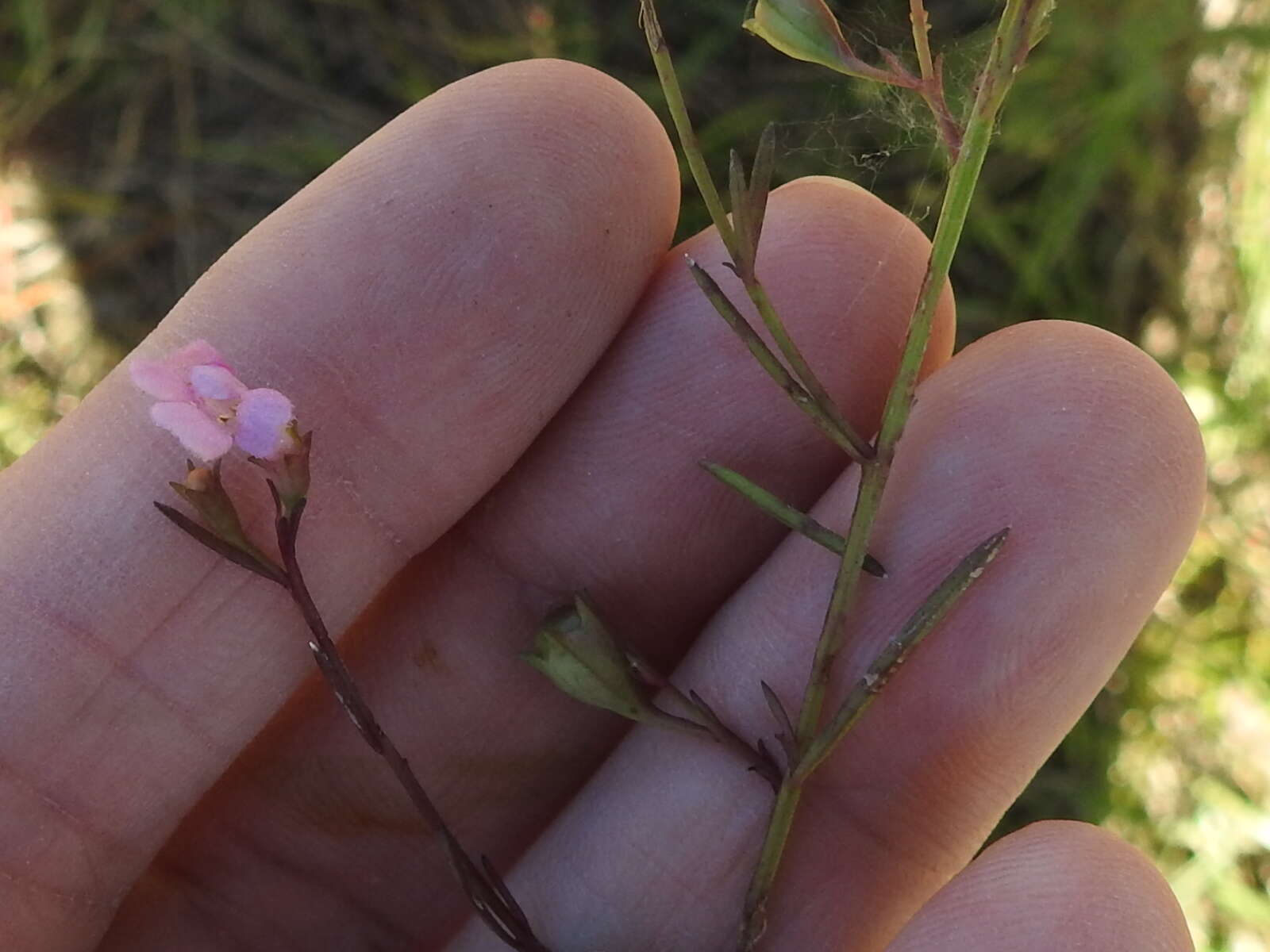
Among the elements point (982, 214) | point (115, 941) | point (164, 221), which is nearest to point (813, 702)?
point (115, 941)

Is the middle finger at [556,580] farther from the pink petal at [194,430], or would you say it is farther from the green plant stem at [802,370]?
the pink petal at [194,430]

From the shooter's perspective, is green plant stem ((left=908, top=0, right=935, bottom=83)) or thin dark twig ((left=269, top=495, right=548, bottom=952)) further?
thin dark twig ((left=269, top=495, right=548, bottom=952))

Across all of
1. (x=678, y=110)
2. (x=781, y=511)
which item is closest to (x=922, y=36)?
(x=678, y=110)

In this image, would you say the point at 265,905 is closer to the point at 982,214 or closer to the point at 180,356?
the point at 180,356

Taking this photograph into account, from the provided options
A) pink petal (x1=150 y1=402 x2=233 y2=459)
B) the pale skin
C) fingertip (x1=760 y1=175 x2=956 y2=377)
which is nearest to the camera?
pink petal (x1=150 y1=402 x2=233 y2=459)

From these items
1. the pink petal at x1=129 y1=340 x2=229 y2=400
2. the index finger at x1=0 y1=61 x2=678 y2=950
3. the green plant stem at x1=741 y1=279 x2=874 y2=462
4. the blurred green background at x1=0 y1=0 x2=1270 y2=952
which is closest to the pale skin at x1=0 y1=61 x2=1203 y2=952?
the index finger at x1=0 y1=61 x2=678 y2=950

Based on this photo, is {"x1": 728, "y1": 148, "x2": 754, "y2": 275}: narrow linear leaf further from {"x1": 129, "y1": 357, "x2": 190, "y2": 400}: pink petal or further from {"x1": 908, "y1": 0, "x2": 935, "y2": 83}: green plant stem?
{"x1": 129, "y1": 357, "x2": 190, "y2": 400}: pink petal

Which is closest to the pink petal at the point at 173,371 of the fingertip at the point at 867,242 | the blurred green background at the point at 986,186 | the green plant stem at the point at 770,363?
the green plant stem at the point at 770,363
